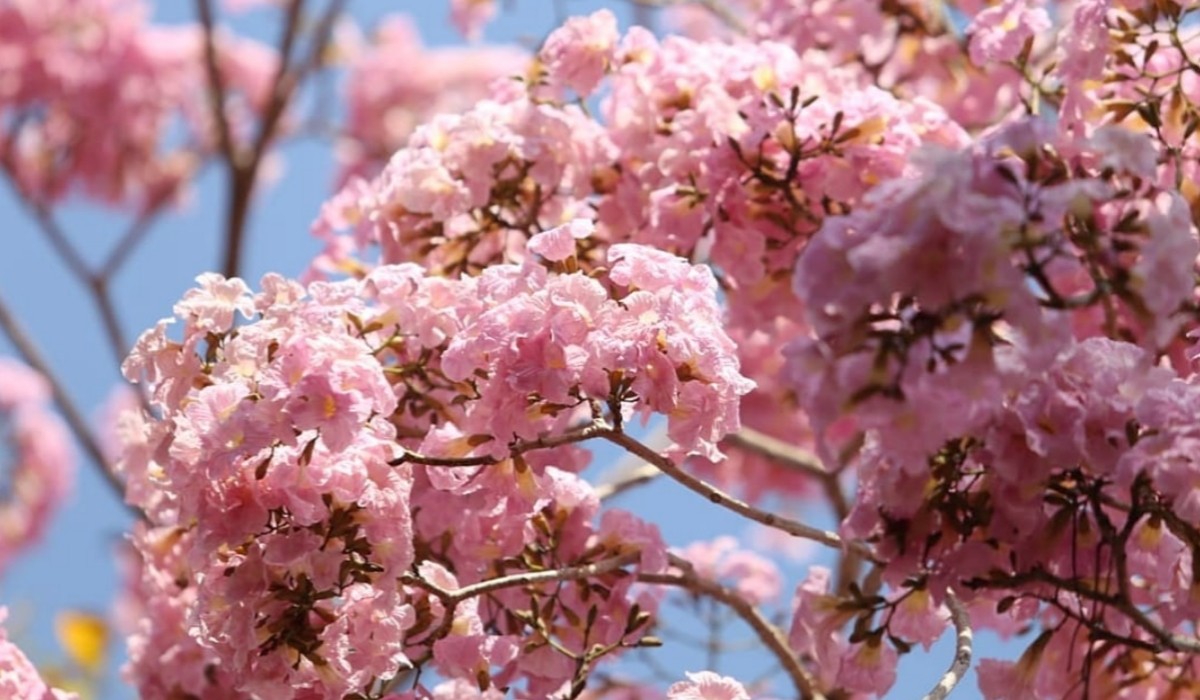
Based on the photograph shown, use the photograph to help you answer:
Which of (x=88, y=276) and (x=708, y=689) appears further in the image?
(x=88, y=276)

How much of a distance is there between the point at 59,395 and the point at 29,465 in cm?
164

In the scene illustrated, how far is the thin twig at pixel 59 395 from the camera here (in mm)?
3158

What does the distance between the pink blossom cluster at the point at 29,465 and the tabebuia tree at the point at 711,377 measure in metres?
3.08

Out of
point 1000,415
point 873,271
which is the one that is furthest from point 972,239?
point 1000,415

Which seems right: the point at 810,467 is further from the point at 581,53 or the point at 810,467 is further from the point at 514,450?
the point at 514,450

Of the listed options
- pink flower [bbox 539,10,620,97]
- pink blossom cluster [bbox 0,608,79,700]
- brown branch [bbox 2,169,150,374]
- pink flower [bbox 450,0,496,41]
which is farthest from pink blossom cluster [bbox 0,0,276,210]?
pink blossom cluster [bbox 0,608,79,700]

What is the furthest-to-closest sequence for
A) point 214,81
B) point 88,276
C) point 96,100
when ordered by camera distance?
1. point 96,100
2. point 88,276
3. point 214,81

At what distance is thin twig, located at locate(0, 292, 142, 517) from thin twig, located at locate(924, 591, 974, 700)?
2.00 metres

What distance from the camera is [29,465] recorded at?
191 inches

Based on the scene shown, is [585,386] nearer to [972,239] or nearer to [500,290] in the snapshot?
[500,290]

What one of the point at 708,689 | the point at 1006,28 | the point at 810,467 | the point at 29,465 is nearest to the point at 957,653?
the point at 708,689

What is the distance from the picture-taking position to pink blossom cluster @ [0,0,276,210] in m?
4.22

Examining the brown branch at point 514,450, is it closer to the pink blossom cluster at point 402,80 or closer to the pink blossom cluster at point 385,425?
the pink blossom cluster at point 385,425

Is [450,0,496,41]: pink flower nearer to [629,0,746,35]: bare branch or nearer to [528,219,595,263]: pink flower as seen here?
[629,0,746,35]: bare branch
